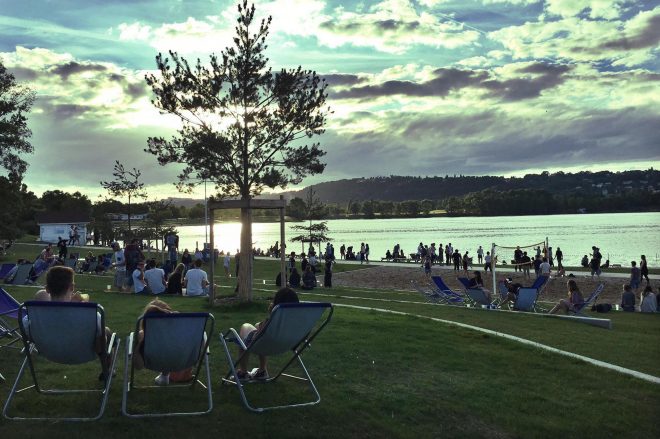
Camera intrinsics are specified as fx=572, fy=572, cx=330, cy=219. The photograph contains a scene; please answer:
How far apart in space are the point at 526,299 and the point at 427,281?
1843cm

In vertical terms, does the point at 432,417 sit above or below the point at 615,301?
above

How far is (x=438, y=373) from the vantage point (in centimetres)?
672

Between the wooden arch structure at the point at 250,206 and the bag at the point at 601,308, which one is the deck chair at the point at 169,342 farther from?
the bag at the point at 601,308

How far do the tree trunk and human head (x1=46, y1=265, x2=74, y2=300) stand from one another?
724cm

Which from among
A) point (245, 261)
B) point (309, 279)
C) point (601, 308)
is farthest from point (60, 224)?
point (601, 308)

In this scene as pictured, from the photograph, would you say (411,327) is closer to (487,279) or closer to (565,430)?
(565,430)

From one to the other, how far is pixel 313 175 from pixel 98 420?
10.7 meters

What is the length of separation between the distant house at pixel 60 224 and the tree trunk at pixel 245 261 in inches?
2490

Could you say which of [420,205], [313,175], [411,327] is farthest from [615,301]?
[420,205]

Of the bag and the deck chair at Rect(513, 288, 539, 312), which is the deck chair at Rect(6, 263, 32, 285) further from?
the bag

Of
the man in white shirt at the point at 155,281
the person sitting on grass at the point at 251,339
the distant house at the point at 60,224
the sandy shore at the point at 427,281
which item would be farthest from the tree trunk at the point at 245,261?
the distant house at the point at 60,224

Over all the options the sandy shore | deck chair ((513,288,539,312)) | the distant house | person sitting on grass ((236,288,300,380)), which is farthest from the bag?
the distant house

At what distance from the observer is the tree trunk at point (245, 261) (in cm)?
1282

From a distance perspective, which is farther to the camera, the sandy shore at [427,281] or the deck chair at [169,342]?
the sandy shore at [427,281]
